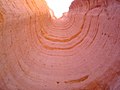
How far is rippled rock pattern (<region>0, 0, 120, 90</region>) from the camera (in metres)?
1.17

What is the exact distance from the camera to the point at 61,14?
5.98ft

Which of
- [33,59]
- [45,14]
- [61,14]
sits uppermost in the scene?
[61,14]

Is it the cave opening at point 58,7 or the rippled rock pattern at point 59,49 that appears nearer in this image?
the rippled rock pattern at point 59,49

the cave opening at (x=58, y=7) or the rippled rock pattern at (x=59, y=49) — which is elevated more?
the cave opening at (x=58, y=7)

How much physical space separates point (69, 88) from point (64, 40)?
1.09 ft

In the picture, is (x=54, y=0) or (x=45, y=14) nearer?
(x=45, y=14)

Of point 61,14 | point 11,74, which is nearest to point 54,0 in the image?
point 61,14

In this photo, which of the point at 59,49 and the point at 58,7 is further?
the point at 58,7

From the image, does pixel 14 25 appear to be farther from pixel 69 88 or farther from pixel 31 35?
pixel 69 88

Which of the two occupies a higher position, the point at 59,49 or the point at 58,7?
the point at 58,7

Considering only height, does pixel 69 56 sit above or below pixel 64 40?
below

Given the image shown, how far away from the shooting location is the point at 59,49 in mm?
1346

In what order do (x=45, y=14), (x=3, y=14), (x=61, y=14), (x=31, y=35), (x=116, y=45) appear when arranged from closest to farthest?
(x=3, y=14)
(x=116, y=45)
(x=31, y=35)
(x=45, y=14)
(x=61, y=14)

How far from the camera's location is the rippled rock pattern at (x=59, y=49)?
1.17m
